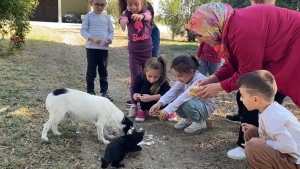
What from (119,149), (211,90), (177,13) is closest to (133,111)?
(119,149)

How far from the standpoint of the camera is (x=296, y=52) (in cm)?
284

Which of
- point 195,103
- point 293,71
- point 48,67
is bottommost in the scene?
point 48,67

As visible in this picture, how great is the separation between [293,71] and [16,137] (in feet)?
8.62

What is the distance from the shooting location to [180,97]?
12.8 ft

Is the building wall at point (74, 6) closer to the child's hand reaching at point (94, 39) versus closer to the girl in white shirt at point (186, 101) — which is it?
the child's hand reaching at point (94, 39)

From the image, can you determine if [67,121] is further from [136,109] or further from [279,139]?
[279,139]

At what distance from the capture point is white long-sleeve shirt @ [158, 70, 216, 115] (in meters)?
3.87

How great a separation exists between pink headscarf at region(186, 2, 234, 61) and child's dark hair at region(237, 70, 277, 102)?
488 millimetres

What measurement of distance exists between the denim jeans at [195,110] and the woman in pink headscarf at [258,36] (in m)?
1.03

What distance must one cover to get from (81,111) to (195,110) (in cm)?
125

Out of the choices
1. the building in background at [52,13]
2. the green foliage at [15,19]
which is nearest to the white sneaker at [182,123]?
the green foliage at [15,19]

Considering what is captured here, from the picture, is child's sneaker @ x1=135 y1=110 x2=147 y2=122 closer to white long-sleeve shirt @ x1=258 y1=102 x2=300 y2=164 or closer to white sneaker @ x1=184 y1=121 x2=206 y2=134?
white sneaker @ x1=184 y1=121 x2=206 y2=134

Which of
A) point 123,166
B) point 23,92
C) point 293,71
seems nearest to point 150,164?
point 123,166

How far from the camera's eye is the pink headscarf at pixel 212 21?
9.35ft
